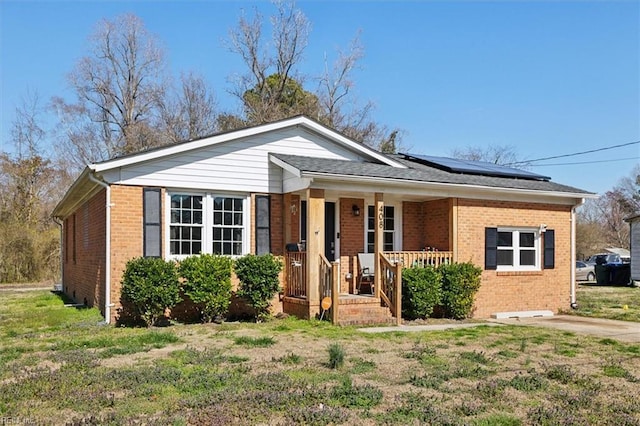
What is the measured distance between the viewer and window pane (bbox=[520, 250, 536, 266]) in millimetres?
15461

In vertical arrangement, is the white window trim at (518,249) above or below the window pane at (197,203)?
below

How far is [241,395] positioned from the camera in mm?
5988

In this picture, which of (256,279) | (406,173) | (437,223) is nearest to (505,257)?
(437,223)

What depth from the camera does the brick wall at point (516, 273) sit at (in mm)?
14484

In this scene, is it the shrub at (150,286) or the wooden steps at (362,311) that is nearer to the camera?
the shrub at (150,286)

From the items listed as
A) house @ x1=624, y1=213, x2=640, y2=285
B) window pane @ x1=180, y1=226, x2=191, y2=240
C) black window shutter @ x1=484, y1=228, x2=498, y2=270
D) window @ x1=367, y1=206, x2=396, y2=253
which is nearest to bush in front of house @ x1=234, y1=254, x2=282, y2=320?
window pane @ x1=180, y1=226, x2=191, y2=240

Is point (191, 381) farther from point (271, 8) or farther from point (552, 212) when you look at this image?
point (271, 8)

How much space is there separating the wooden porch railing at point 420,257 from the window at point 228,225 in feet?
11.3

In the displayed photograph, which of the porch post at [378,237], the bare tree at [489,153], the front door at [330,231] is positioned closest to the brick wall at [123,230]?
the front door at [330,231]

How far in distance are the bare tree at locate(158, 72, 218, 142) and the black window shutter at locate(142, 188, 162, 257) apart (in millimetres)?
24386

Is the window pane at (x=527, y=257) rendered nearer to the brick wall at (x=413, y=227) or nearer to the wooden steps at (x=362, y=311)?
the brick wall at (x=413, y=227)

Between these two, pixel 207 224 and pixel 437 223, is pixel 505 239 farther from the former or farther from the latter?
pixel 207 224

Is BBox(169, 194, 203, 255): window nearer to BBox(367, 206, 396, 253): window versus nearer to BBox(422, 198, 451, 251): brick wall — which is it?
BBox(367, 206, 396, 253): window

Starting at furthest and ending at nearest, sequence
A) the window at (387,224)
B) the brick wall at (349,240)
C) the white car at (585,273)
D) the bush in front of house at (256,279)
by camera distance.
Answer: the white car at (585,273)
the window at (387,224)
the brick wall at (349,240)
the bush in front of house at (256,279)
